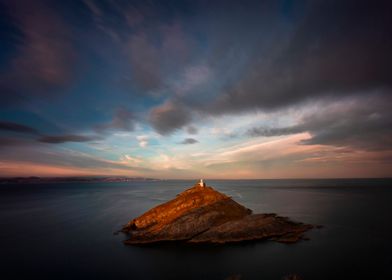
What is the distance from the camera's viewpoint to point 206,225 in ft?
118

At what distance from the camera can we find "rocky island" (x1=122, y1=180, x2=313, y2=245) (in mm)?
34500

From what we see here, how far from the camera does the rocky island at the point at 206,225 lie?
34500mm

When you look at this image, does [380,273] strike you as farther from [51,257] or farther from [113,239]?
[51,257]

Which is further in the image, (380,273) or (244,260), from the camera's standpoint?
(244,260)

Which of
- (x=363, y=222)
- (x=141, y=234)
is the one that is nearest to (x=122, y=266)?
(x=141, y=234)

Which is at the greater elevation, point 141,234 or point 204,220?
point 204,220

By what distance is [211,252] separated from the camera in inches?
1188

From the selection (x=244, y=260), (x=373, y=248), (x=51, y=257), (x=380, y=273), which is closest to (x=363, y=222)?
(x=373, y=248)

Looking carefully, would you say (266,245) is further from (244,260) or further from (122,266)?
(122,266)

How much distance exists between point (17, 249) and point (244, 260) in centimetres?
3424

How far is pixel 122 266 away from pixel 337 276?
23982 mm

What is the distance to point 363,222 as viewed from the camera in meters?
49.3

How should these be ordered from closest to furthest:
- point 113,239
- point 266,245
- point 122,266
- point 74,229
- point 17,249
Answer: point 122,266 → point 266,245 → point 17,249 → point 113,239 → point 74,229

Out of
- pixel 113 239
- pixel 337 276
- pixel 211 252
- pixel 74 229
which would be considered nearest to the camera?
pixel 337 276
